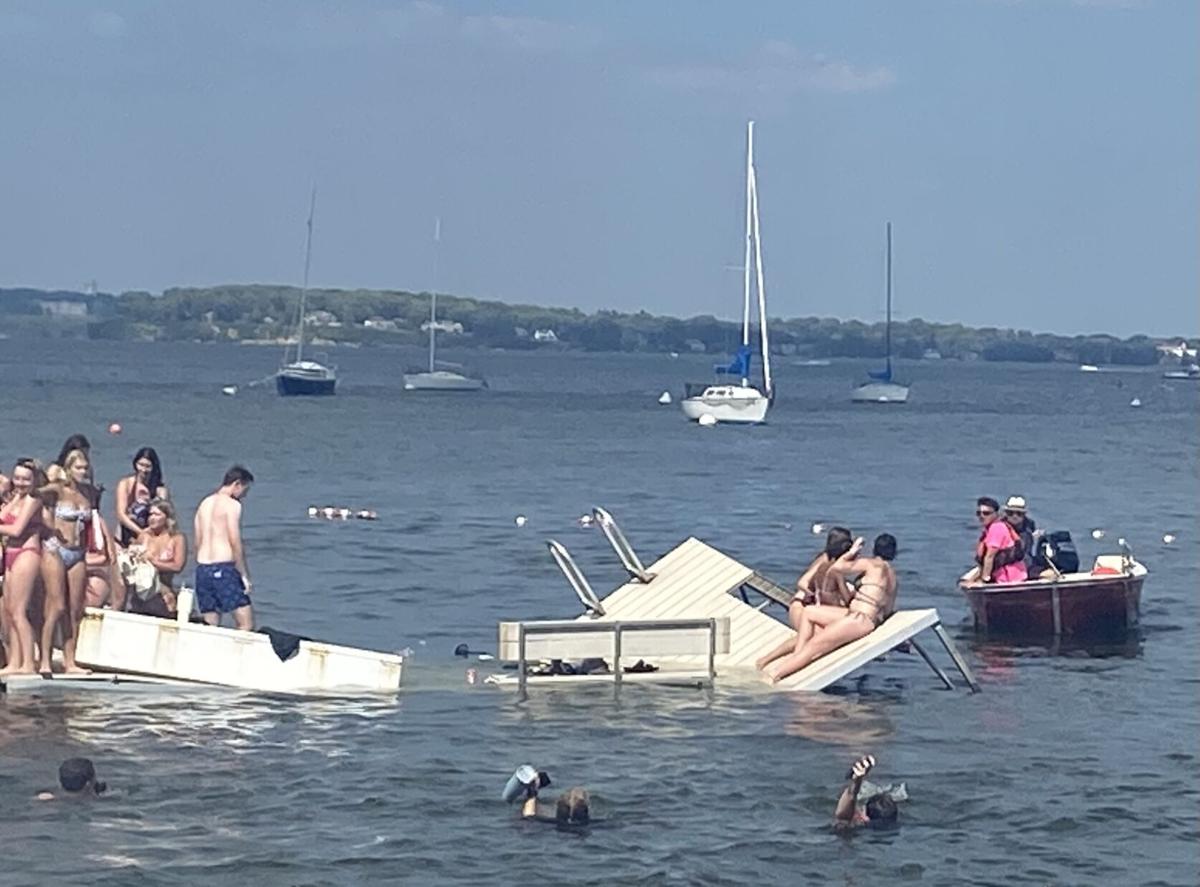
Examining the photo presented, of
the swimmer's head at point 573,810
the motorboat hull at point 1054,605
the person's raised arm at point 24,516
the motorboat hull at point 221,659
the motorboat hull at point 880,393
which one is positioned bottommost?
the swimmer's head at point 573,810

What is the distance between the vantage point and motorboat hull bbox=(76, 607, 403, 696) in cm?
1783

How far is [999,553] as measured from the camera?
23578mm

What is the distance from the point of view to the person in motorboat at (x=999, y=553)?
23.5m

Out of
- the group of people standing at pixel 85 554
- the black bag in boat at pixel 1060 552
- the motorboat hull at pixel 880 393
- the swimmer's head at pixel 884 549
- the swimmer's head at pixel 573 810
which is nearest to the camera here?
the swimmer's head at pixel 573 810

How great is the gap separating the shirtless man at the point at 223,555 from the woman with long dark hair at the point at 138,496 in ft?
2.00

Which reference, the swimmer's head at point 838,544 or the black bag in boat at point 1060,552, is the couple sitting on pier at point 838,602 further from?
the black bag in boat at point 1060,552

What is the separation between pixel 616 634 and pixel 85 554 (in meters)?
4.33

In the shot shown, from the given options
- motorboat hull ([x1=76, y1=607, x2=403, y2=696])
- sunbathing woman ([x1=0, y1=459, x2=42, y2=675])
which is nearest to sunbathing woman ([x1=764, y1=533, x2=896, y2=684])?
motorboat hull ([x1=76, y1=607, x2=403, y2=696])

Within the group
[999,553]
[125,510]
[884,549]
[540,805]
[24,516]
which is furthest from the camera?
[999,553]

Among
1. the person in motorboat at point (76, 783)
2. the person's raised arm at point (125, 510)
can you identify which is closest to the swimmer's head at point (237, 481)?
the person's raised arm at point (125, 510)

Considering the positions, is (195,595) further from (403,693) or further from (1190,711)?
(1190,711)

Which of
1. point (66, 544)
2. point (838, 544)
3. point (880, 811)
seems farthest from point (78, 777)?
point (838, 544)

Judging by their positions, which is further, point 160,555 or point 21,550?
point 160,555

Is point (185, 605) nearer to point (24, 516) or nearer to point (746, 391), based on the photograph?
point (24, 516)
